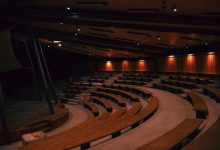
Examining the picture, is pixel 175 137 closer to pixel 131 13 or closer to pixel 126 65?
pixel 131 13

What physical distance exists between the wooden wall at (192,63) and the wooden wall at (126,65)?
2.47 m

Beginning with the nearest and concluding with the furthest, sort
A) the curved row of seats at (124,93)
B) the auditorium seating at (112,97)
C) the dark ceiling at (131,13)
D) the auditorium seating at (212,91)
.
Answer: the dark ceiling at (131,13) < the auditorium seating at (212,91) < the curved row of seats at (124,93) < the auditorium seating at (112,97)

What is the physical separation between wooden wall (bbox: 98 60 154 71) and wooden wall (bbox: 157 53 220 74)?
2.47 metres

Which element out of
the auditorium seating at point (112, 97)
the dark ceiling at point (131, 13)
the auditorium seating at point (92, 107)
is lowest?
the auditorium seating at point (92, 107)

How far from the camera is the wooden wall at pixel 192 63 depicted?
62.4 feet

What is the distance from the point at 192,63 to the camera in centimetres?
2178

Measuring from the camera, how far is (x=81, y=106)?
69.9 ft

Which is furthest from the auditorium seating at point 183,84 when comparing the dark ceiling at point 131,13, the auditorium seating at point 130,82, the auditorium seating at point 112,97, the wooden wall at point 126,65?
the wooden wall at point 126,65

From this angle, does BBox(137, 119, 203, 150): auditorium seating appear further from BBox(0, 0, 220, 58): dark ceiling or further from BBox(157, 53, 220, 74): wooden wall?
BBox(157, 53, 220, 74): wooden wall

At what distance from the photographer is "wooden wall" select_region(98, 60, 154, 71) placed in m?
29.5

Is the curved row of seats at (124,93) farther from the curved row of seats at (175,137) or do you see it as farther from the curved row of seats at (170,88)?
the curved row of seats at (175,137)

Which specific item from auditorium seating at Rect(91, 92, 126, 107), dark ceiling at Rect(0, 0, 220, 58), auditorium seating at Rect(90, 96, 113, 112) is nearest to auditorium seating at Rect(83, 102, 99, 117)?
auditorium seating at Rect(90, 96, 113, 112)

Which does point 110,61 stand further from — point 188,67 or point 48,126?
point 48,126

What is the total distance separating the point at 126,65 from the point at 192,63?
1211 centimetres
